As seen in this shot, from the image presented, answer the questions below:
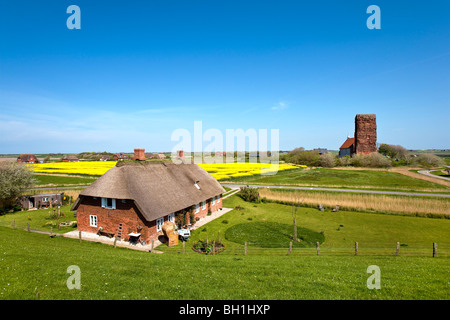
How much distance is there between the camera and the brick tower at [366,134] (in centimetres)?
9288

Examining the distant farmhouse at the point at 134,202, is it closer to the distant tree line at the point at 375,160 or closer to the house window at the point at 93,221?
the house window at the point at 93,221

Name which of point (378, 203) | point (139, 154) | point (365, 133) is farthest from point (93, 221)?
point (365, 133)

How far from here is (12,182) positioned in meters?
27.3

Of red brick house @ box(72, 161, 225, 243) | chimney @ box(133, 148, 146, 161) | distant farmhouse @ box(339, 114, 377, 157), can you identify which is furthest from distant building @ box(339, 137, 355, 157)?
chimney @ box(133, 148, 146, 161)

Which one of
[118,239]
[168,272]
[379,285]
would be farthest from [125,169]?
[379,285]

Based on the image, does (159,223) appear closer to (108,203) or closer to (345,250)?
(108,203)

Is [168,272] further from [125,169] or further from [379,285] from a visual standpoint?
[125,169]

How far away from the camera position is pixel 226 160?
94500mm

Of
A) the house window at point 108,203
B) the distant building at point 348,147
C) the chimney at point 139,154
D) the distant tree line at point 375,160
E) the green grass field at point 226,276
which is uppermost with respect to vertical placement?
the distant building at point 348,147

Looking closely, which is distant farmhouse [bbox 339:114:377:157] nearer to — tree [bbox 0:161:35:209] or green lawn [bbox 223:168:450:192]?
green lawn [bbox 223:168:450:192]

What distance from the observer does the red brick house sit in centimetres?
1700

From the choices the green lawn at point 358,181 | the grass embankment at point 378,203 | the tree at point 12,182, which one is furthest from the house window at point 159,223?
the green lawn at point 358,181

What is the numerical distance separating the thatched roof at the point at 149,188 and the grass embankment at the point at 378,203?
15560mm

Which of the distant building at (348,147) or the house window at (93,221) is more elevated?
the distant building at (348,147)
